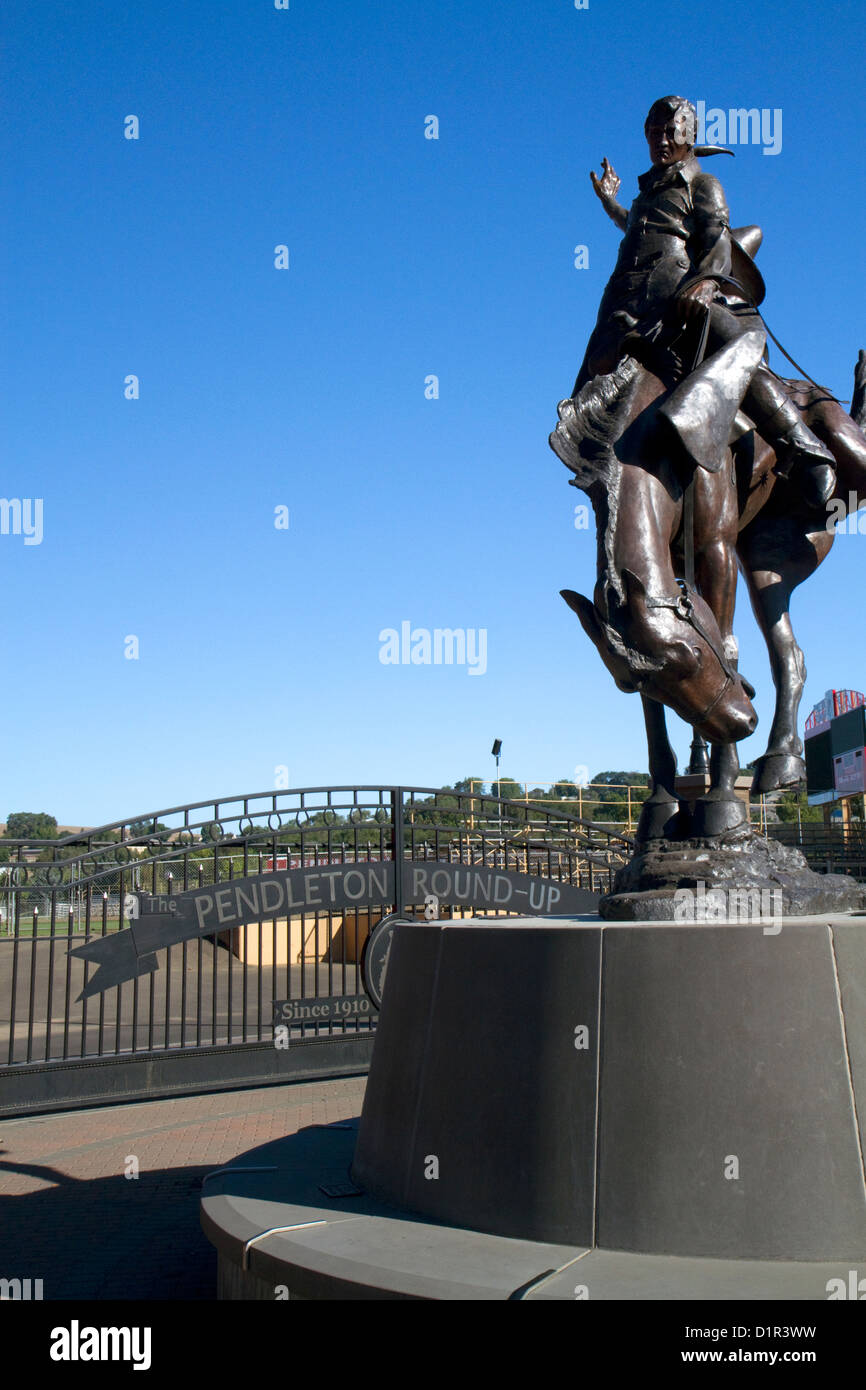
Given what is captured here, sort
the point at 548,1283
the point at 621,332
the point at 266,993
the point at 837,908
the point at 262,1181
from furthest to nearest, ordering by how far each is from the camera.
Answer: the point at 266,993 < the point at 621,332 < the point at 837,908 < the point at 262,1181 < the point at 548,1283

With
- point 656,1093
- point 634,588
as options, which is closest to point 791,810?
point 634,588

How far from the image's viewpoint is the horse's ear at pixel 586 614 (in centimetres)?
434

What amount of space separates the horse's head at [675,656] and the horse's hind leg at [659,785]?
19.0 inches

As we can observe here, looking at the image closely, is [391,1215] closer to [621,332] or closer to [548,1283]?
[548,1283]

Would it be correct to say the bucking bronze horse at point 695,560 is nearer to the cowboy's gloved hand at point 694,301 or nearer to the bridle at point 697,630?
the bridle at point 697,630

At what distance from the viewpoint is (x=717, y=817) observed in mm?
4406

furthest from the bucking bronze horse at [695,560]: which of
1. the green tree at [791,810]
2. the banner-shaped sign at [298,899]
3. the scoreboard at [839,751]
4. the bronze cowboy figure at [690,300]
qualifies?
the green tree at [791,810]

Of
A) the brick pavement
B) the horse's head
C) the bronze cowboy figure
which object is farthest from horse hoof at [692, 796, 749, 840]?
the brick pavement

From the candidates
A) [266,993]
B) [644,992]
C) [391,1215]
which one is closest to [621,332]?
[644,992]

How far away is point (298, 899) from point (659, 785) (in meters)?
5.92

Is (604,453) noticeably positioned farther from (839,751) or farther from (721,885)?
(839,751)

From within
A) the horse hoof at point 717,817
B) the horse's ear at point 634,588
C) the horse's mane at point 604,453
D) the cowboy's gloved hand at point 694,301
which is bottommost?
the horse hoof at point 717,817

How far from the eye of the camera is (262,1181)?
414cm
